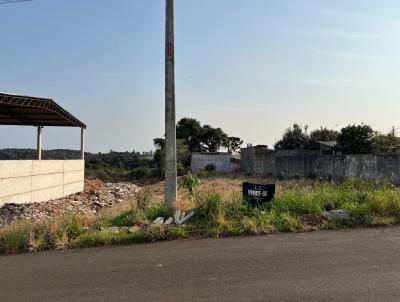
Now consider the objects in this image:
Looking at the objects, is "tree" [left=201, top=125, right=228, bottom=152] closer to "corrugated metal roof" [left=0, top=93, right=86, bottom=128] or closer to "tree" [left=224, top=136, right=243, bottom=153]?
"tree" [left=224, top=136, right=243, bottom=153]

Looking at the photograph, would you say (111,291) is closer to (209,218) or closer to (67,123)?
(209,218)

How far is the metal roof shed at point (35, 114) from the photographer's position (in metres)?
22.0

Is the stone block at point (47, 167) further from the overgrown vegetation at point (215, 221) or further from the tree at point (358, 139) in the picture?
the tree at point (358, 139)

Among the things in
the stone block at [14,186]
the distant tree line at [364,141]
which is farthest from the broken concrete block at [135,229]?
the distant tree line at [364,141]

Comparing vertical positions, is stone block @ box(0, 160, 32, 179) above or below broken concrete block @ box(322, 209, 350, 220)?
above

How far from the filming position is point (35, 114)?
2805cm

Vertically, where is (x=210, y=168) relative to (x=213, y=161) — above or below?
below

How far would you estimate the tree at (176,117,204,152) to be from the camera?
67188 millimetres

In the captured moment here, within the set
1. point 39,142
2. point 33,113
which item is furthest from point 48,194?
point 39,142

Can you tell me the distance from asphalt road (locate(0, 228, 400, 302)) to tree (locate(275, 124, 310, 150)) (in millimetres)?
57443

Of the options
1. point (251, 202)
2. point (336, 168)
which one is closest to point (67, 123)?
point (336, 168)

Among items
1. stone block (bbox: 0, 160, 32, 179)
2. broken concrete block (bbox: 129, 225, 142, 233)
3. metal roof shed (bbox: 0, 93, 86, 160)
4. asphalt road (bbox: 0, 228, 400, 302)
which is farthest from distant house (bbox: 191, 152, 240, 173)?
asphalt road (bbox: 0, 228, 400, 302)

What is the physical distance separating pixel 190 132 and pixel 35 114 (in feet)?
134

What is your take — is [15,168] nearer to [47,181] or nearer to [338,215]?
[47,181]
